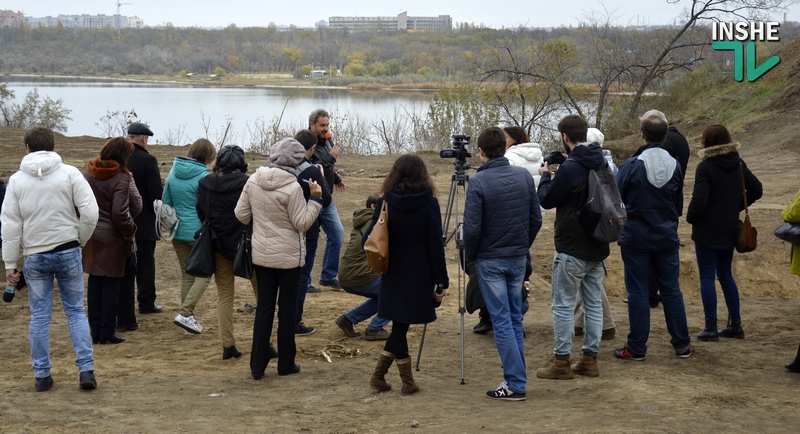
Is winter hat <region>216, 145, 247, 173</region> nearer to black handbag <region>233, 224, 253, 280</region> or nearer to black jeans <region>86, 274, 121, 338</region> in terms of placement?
black handbag <region>233, 224, 253, 280</region>

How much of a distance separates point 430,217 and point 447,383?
143 centimetres

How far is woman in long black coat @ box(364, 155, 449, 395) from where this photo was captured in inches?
201

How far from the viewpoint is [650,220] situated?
5.72m

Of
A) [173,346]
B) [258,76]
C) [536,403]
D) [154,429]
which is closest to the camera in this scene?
[154,429]

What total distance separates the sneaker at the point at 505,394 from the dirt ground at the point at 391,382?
64 millimetres

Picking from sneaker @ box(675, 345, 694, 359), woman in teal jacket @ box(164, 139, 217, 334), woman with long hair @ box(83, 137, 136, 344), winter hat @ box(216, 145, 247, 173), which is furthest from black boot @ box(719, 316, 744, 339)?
woman with long hair @ box(83, 137, 136, 344)

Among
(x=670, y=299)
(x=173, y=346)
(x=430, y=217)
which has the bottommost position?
(x=173, y=346)

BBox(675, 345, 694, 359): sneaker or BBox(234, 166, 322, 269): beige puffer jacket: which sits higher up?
BBox(234, 166, 322, 269): beige puffer jacket

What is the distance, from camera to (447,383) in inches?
233

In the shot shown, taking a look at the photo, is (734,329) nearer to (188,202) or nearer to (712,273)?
(712,273)

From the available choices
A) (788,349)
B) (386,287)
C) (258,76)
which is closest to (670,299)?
(788,349)

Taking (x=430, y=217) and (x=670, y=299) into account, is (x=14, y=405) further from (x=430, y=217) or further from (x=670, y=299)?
(x=670, y=299)

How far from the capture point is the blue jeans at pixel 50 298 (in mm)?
5465

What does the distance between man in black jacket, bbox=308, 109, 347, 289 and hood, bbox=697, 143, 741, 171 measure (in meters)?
3.31
